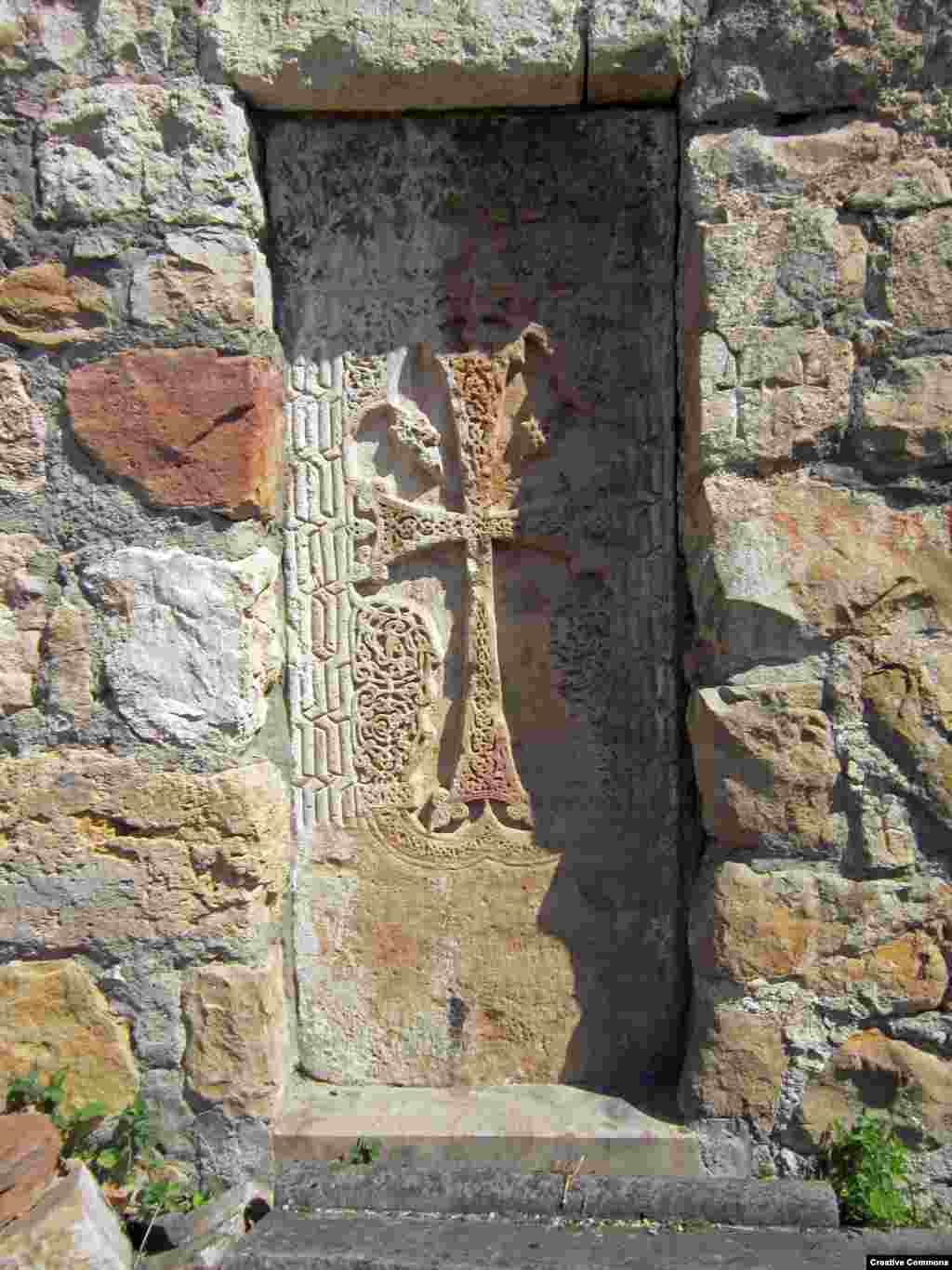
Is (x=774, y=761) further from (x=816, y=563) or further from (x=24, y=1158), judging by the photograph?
(x=24, y=1158)

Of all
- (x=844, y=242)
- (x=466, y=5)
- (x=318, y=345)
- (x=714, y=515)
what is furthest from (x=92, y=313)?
(x=844, y=242)

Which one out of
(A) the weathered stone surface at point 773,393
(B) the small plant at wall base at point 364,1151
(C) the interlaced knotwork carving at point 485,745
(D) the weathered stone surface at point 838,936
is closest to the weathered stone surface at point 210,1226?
(B) the small plant at wall base at point 364,1151

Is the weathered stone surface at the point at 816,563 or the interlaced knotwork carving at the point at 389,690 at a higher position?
the weathered stone surface at the point at 816,563

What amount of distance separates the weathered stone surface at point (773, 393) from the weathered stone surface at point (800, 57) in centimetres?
44

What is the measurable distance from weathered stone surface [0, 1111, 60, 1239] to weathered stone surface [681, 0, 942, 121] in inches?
90.3

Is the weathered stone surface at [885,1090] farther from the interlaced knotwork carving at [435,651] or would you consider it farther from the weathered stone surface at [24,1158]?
the weathered stone surface at [24,1158]

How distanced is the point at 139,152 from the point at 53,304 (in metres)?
0.34

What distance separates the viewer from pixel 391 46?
219cm

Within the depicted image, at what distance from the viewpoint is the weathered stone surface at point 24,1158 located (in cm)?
202

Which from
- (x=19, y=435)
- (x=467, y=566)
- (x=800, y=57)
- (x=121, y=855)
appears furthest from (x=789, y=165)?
(x=121, y=855)

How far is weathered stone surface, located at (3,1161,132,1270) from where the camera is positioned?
6.34ft

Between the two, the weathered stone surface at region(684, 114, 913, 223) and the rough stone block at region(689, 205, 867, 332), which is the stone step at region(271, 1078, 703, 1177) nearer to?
the rough stone block at region(689, 205, 867, 332)

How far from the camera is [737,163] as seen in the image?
7.06 feet

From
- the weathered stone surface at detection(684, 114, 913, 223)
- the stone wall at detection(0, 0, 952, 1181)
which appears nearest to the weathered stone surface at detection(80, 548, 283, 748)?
the stone wall at detection(0, 0, 952, 1181)
